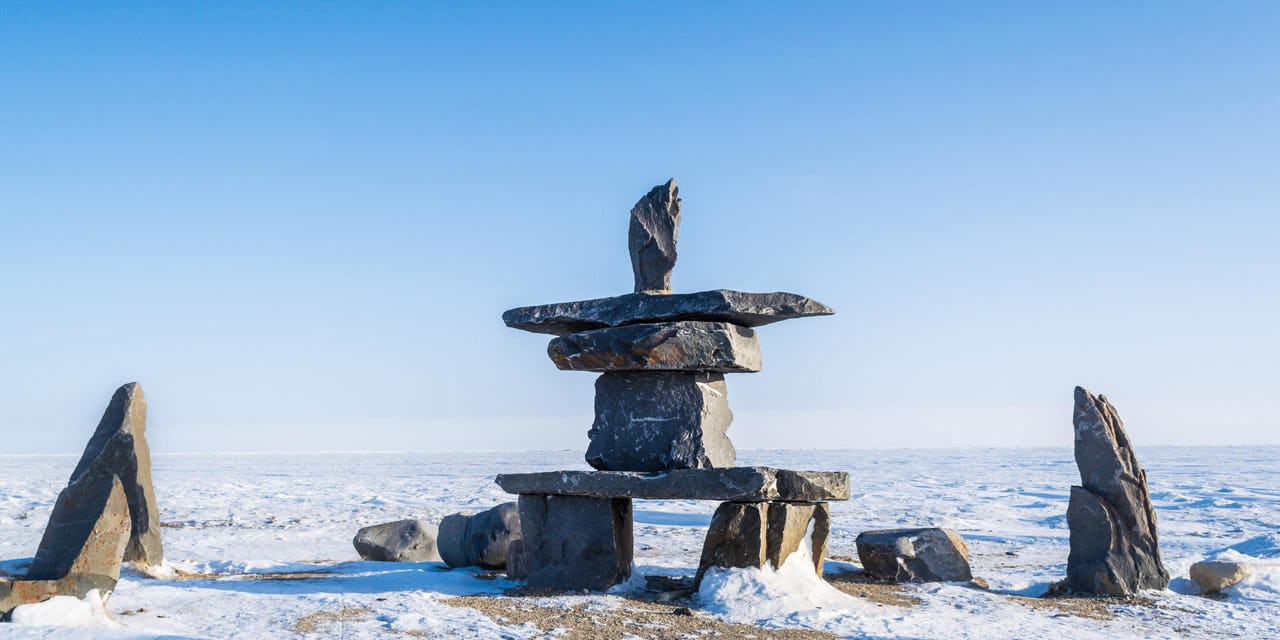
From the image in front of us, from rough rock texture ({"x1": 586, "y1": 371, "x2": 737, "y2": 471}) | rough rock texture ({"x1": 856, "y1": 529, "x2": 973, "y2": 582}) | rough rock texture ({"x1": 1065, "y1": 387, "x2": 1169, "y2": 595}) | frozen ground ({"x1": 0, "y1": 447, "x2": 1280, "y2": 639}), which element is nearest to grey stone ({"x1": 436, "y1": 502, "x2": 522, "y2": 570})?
frozen ground ({"x1": 0, "y1": 447, "x2": 1280, "y2": 639})

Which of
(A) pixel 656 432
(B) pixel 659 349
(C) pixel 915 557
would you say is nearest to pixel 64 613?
(A) pixel 656 432

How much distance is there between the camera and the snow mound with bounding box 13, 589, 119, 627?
669 cm

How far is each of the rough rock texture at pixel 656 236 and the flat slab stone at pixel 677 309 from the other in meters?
0.29

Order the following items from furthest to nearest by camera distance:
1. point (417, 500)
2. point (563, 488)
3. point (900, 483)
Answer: point (900, 483) → point (417, 500) → point (563, 488)

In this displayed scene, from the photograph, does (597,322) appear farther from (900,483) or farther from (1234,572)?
(900,483)

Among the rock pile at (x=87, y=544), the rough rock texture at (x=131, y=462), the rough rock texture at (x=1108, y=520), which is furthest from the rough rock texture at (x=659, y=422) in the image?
the rough rock texture at (x=131, y=462)

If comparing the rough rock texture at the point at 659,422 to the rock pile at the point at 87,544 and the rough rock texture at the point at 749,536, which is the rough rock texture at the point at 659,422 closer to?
the rough rock texture at the point at 749,536

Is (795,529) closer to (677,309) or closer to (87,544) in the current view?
(677,309)

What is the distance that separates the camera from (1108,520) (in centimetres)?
940

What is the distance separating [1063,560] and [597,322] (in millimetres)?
7306

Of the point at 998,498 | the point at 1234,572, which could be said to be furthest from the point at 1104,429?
the point at 998,498

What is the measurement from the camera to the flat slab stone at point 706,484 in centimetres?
802

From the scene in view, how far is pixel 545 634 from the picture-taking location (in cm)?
675

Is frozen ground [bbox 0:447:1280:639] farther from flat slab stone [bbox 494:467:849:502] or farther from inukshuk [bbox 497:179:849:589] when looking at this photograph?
flat slab stone [bbox 494:467:849:502]
